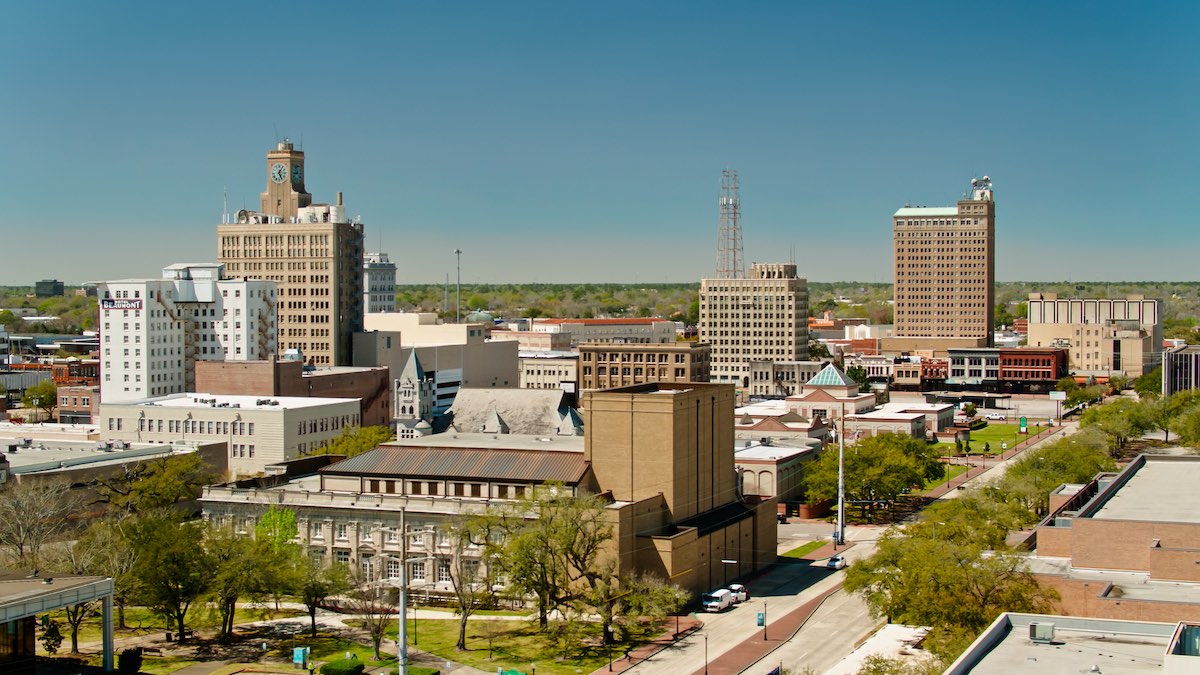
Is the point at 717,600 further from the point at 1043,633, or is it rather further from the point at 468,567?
the point at 1043,633

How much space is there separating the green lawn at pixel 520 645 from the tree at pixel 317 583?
4.27 m

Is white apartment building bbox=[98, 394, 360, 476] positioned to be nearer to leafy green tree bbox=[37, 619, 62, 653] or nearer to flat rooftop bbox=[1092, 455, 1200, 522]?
leafy green tree bbox=[37, 619, 62, 653]

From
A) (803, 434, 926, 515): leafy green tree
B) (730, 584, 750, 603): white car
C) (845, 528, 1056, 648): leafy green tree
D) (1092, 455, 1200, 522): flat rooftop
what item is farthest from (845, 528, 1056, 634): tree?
(803, 434, 926, 515): leafy green tree

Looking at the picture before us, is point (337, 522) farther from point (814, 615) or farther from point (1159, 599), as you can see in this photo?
point (1159, 599)

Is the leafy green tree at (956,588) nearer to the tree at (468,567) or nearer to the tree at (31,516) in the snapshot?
the tree at (468,567)

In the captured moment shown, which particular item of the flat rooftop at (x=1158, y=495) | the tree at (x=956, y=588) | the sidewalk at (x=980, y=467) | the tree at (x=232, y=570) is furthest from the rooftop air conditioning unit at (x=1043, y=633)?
the sidewalk at (x=980, y=467)

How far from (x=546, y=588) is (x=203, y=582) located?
20140mm

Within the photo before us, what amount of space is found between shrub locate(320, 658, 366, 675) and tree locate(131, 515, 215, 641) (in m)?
12.0

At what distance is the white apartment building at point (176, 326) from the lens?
180 meters

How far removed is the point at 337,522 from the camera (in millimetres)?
97312

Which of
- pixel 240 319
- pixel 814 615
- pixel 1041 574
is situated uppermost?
pixel 240 319

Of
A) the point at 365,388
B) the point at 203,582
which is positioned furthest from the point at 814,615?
the point at 365,388

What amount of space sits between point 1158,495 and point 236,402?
98.2 m

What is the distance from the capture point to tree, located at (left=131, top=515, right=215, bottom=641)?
8112 centimetres
